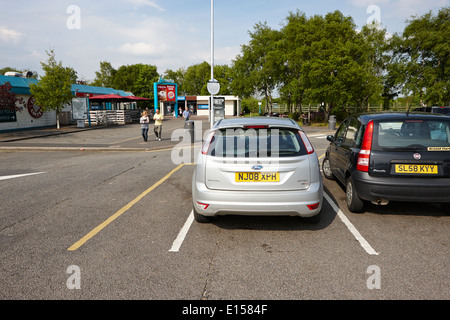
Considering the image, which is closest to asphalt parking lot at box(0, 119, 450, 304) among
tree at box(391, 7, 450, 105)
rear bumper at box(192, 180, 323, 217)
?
rear bumper at box(192, 180, 323, 217)

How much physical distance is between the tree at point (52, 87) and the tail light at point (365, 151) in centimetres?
2422

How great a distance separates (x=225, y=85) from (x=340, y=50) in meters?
59.2

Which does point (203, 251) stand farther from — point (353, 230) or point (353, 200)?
point (353, 200)

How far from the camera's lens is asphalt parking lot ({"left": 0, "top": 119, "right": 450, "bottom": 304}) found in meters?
2.96

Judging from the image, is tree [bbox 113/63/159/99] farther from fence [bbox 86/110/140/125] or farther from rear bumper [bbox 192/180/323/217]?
rear bumper [bbox 192/180/323/217]

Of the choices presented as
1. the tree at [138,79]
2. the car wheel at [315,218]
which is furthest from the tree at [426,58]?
the tree at [138,79]

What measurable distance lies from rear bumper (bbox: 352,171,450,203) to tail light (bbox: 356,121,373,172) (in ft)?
0.50

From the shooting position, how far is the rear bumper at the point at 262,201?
3.94 metres

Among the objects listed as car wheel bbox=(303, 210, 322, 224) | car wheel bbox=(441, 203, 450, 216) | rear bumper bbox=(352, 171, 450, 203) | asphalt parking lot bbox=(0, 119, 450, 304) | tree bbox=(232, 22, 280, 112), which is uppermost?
tree bbox=(232, 22, 280, 112)

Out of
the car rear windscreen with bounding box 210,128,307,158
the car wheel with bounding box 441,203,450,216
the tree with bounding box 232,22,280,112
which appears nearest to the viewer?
the car rear windscreen with bounding box 210,128,307,158

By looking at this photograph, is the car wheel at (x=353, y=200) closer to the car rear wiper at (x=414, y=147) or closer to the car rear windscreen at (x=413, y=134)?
the car rear windscreen at (x=413, y=134)
